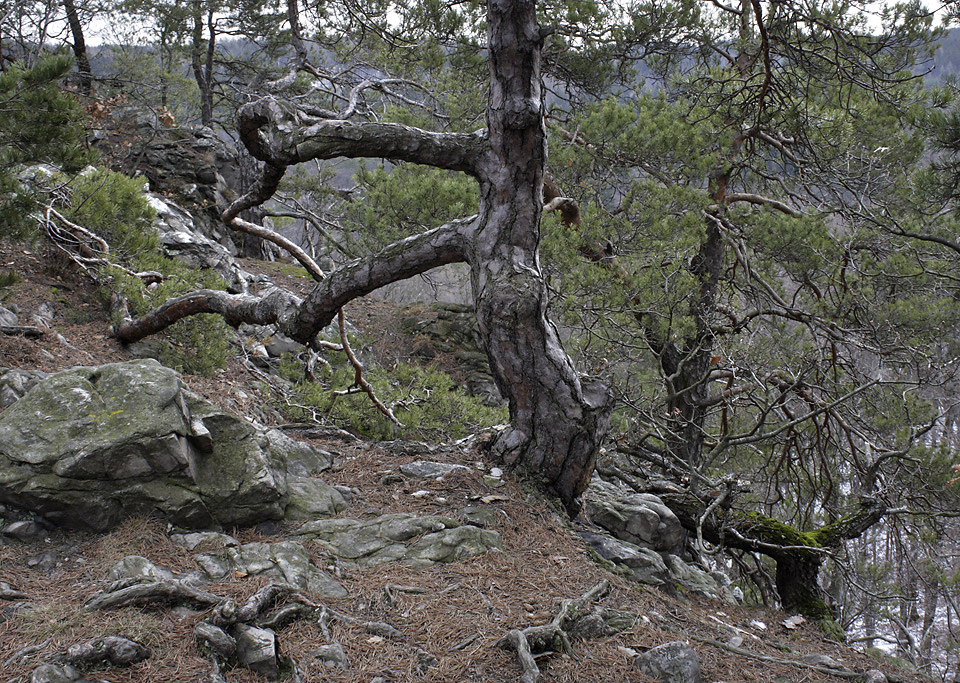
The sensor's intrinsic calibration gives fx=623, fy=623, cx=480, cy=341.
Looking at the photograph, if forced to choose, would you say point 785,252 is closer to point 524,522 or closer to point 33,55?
point 524,522

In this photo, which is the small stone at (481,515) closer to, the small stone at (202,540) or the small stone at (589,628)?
the small stone at (589,628)

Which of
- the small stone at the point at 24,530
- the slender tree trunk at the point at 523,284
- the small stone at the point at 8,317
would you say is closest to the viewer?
the small stone at the point at 24,530

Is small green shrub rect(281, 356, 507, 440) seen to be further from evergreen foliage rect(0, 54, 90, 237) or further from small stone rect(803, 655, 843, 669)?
small stone rect(803, 655, 843, 669)

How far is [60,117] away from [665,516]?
451 cm

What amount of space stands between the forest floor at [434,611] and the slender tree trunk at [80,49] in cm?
776

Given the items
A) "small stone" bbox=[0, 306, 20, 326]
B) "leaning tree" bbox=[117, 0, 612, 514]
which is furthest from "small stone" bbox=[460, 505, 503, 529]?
"small stone" bbox=[0, 306, 20, 326]

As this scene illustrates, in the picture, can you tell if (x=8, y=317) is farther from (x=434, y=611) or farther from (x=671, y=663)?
(x=671, y=663)

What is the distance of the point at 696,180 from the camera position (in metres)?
6.61

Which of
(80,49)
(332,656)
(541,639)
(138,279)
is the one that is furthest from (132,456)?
(80,49)

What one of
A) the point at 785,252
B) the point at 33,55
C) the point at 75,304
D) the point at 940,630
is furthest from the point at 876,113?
the point at 940,630

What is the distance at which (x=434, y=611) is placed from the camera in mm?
2615

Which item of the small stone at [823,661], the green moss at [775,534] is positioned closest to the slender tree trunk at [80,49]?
the green moss at [775,534]

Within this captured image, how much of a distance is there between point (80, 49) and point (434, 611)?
456 inches

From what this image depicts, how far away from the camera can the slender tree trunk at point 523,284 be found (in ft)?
11.0
